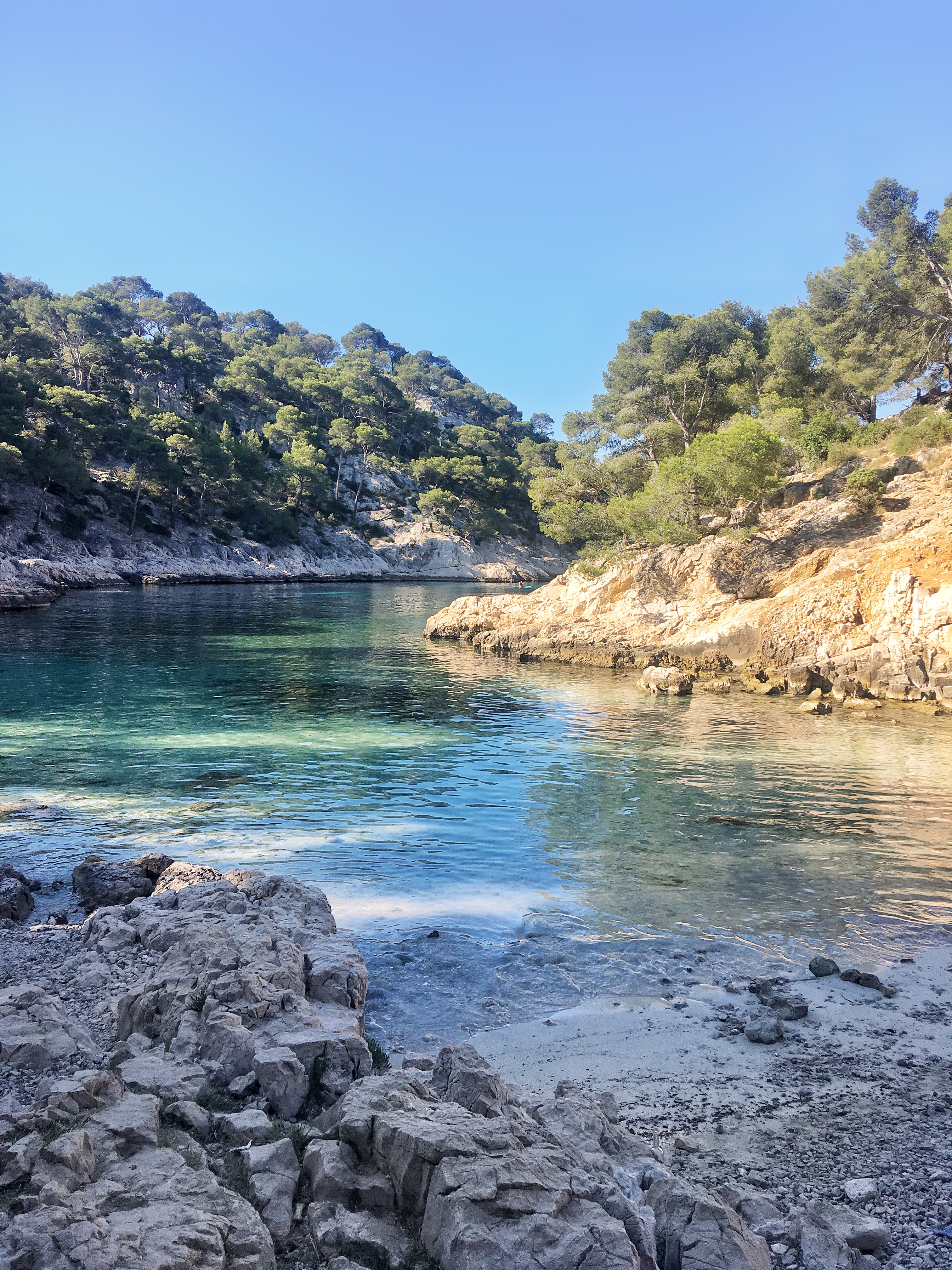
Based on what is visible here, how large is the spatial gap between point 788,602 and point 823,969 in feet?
71.8

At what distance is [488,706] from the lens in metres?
23.5

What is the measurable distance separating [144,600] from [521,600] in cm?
2954

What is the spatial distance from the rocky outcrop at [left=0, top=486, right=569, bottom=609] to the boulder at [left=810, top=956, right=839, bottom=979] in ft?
160

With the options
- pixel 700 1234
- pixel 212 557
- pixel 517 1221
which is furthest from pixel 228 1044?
pixel 212 557

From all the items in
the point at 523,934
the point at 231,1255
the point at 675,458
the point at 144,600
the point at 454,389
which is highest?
the point at 454,389

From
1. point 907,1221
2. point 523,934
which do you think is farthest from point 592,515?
point 907,1221

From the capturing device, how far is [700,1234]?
366 cm

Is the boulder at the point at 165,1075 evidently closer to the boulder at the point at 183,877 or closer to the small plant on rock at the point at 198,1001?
the small plant on rock at the point at 198,1001

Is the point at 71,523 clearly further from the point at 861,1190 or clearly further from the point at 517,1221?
the point at 861,1190

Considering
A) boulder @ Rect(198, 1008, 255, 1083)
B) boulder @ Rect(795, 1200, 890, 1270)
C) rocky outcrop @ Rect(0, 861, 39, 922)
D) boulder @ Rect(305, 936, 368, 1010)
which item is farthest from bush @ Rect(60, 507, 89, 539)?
boulder @ Rect(795, 1200, 890, 1270)

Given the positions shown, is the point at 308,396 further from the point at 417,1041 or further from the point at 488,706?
the point at 417,1041

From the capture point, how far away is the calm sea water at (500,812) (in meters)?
8.50

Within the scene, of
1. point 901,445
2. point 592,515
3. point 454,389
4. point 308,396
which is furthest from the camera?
point 454,389

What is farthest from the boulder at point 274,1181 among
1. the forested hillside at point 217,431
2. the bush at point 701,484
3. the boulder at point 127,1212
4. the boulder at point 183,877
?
the forested hillside at point 217,431
